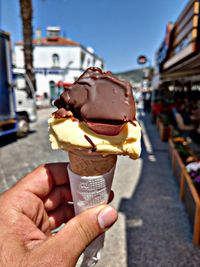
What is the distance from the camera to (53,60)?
3081 cm

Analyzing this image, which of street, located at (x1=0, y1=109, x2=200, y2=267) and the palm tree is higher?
the palm tree

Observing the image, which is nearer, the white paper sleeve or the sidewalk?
the white paper sleeve

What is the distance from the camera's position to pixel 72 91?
53.5 inches

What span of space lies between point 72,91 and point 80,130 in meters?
0.27

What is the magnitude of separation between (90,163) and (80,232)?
0.42 meters

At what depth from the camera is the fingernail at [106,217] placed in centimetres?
131

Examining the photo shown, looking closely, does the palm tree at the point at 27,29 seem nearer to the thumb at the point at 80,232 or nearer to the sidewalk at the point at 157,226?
the sidewalk at the point at 157,226

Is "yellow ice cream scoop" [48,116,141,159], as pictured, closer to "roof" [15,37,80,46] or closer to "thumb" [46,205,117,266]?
"thumb" [46,205,117,266]

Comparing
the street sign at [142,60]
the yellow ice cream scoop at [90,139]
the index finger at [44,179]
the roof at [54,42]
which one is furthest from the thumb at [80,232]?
the roof at [54,42]

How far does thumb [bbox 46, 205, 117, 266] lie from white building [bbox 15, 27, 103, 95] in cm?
3000

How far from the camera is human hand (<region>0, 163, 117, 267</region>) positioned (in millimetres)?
1128

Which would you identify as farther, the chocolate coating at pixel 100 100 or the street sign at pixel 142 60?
the street sign at pixel 142 60

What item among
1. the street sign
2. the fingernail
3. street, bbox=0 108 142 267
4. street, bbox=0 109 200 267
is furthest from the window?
the fingernail

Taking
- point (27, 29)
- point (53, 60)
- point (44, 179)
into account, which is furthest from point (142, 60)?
point (44, 179)
